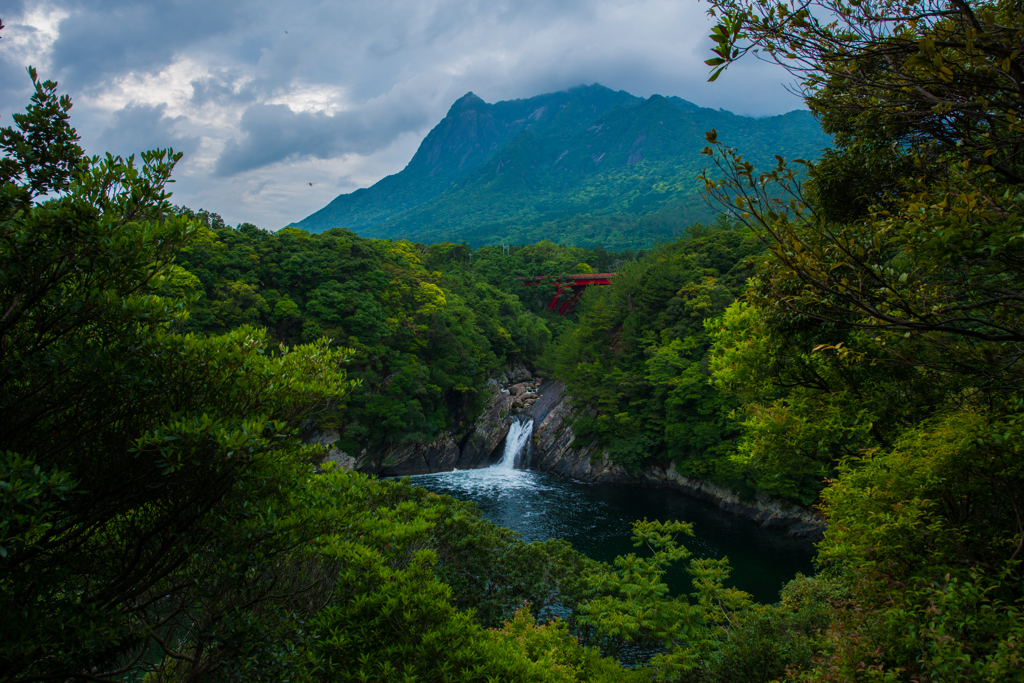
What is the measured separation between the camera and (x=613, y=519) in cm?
1966

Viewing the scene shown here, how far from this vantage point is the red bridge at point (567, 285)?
4606 cm

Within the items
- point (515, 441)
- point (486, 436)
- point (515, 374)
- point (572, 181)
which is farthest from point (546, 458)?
point (572, 181)

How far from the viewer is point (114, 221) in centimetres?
327

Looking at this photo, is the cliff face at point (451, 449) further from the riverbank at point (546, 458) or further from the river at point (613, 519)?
the river at point (613, 519)

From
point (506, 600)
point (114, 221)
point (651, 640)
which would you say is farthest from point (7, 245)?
point (651, 640)

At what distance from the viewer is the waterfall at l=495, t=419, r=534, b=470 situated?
27812 millimetres

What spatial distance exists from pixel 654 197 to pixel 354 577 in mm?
106314

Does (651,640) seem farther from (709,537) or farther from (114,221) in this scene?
(114,221)

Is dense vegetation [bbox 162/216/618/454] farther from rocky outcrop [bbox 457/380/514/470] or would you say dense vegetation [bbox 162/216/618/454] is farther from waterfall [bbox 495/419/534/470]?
waterfall [bbox 495/419/534/470]

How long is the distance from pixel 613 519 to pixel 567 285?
2985 centimetres

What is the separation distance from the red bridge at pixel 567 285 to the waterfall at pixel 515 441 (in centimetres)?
1939

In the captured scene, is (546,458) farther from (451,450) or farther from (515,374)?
(515,374)

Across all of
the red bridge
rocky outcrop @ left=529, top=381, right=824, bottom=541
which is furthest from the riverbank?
the red bridge

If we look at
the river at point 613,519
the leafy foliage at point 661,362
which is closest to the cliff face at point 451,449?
the river at point 613,519
